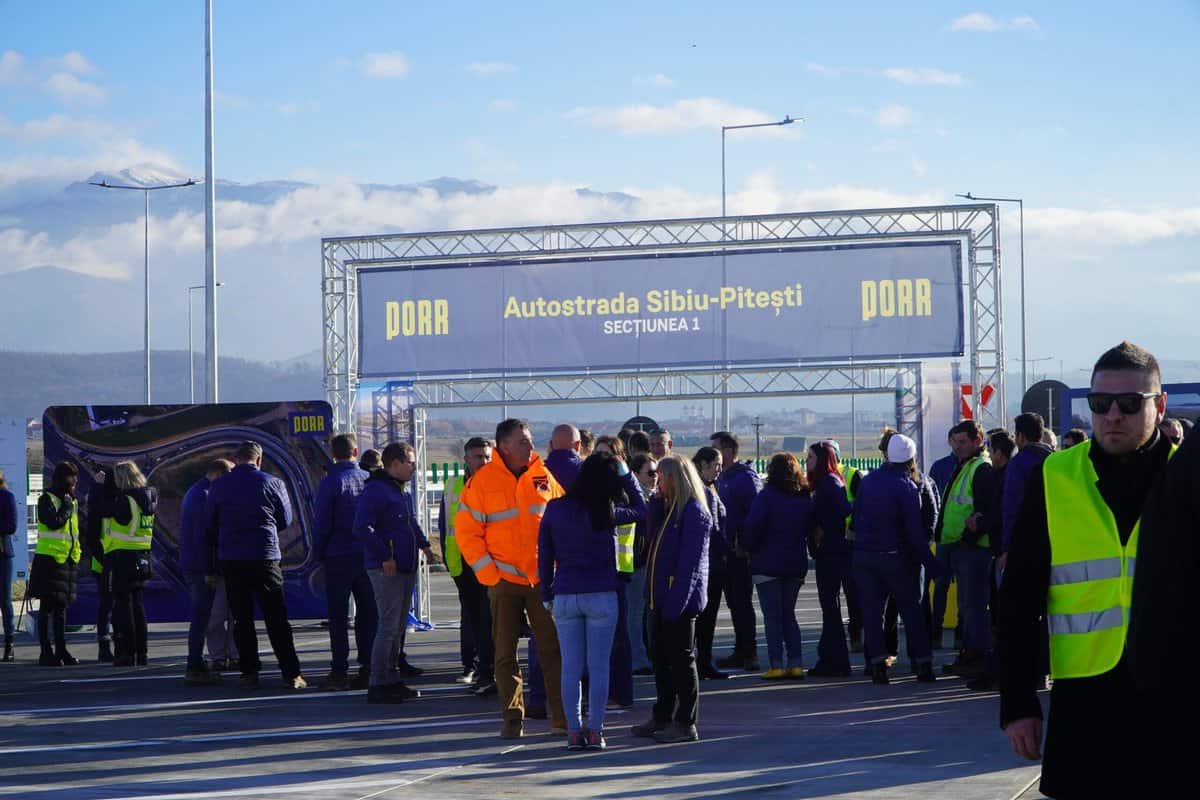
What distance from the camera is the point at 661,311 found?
2183 centimetres

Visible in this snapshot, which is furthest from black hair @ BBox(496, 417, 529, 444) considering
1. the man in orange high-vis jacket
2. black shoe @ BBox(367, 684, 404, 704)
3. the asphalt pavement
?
black shoe @ BBox(367, 684, 404, 704)

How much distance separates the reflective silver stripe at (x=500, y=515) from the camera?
9633 mm

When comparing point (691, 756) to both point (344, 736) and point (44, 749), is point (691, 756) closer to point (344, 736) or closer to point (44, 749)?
point (344, 736)

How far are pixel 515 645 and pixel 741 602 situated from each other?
3.69m

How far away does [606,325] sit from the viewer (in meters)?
21.9

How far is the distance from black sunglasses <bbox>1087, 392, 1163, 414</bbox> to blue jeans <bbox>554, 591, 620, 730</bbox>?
511 centimetres

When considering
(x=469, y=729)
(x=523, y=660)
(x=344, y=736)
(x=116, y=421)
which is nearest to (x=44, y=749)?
(x=344, y=736)

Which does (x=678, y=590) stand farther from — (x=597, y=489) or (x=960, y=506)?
(x=960, y=506)

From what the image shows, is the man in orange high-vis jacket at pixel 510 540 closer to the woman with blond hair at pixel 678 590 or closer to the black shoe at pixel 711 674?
the woman with blond hair at pixel 678 590

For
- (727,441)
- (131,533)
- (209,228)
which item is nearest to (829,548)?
(727,441)

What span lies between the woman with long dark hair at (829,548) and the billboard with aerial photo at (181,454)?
6.30m

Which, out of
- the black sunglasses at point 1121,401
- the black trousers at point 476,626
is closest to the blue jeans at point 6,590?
the black trousers at point 476,626

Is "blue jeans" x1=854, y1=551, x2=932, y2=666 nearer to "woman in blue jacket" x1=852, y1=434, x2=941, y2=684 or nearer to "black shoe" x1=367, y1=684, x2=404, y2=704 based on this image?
"woman in blue jacket" x1=852, y1=434, x2=941, y2=684

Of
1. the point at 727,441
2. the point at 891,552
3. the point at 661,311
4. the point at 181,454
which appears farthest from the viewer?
the point at 661,311
